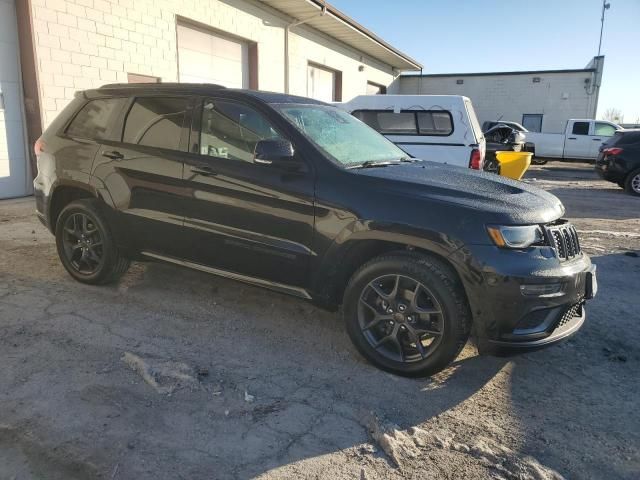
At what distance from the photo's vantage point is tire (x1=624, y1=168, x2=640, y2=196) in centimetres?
1249

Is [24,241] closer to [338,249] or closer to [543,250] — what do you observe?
[338,249]

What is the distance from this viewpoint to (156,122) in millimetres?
4125

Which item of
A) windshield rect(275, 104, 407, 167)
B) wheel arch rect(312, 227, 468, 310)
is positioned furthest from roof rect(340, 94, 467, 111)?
wheel arch rect(312, 227, 468, 310)

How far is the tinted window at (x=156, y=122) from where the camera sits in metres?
4.01

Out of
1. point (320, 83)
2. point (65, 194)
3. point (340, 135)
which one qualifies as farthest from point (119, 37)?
point (320, 83)

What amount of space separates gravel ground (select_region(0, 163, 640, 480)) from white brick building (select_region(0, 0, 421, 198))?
5.48 meters

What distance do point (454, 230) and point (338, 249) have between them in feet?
2.54

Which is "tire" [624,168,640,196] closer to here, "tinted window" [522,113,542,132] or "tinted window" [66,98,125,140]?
"tinted window" [66,98,125,140]

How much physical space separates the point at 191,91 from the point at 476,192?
7.75 feet

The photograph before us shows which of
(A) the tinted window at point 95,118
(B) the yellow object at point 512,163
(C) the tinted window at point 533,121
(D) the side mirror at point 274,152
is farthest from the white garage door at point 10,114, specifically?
(C) the tinted window at point 533,121

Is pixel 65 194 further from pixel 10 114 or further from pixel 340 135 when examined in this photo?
pixel 10 114

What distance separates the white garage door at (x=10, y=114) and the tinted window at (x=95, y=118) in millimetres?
5079

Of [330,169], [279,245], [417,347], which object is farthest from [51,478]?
[330,169]

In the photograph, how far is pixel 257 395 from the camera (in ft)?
9.78
